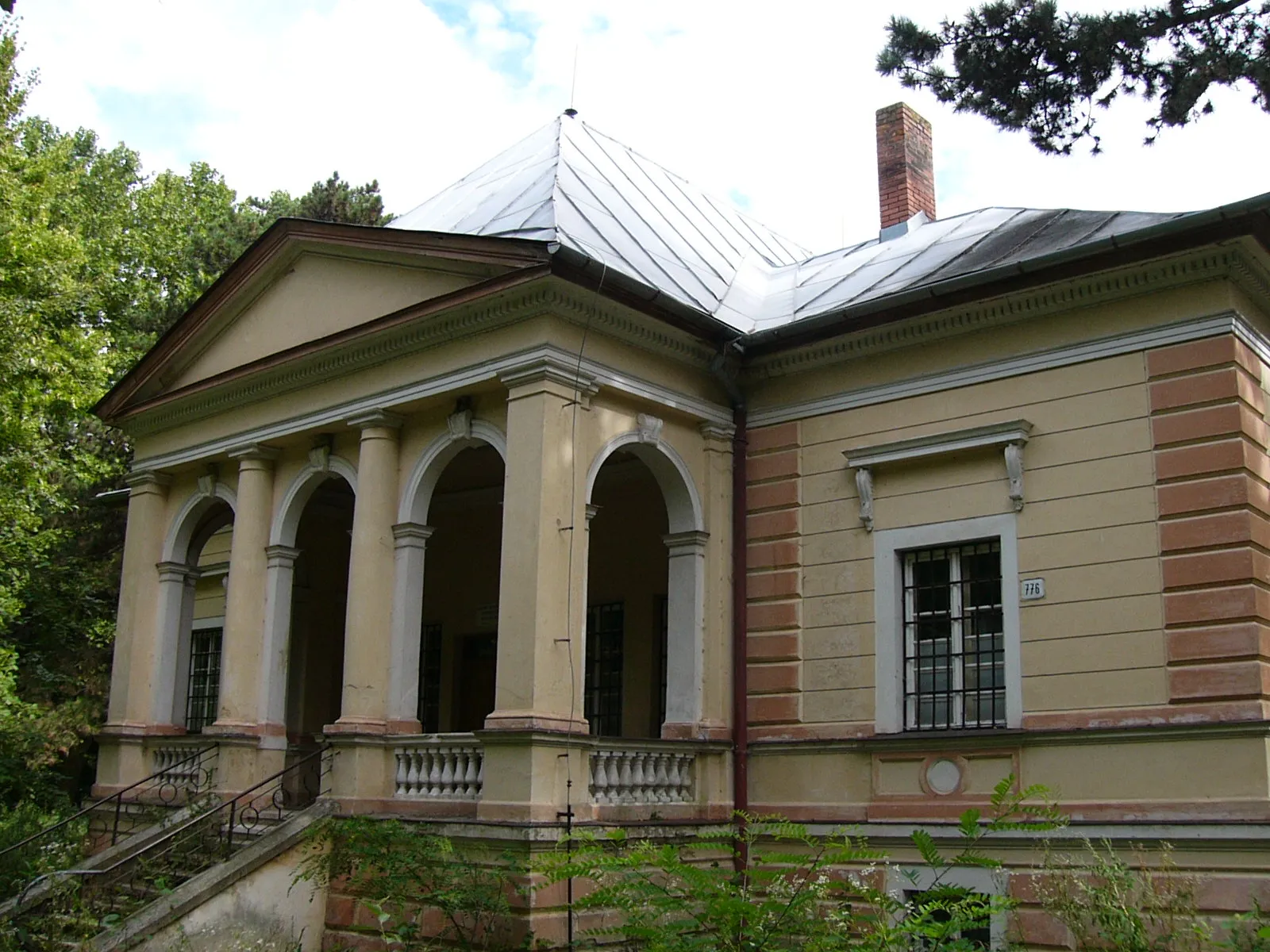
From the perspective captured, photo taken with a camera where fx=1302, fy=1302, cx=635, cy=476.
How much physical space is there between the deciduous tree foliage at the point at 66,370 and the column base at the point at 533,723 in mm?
12013

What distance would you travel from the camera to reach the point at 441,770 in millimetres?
11398

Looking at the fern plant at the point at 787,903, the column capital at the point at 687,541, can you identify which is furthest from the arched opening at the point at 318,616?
the fern plant at the point at 787,903

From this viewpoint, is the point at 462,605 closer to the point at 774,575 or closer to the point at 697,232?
the point at 697,232

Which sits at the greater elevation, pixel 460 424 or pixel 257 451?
pixel 257 451

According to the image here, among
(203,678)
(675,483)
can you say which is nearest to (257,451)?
(675,483)

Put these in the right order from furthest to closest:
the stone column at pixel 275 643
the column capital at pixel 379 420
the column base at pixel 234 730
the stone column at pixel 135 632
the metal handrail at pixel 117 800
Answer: the stone column at pixel 135 632, the stone column at pixel 275 643, the column base at pixel 234 730, the metal handrail at pixel 117 800, the column capital at pixel 379 420

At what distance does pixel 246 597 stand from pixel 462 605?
12.3ft

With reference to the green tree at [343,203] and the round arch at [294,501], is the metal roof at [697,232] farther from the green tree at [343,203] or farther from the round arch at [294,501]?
the green tree at [343,203]

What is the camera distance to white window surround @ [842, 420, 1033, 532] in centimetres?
1099

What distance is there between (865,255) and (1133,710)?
22.4 ft

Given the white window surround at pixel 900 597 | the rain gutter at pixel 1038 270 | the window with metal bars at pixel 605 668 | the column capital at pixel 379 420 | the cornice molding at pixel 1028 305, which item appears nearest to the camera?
the rain gutter at pixel 1038 270

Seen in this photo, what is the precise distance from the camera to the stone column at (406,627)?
1202cm

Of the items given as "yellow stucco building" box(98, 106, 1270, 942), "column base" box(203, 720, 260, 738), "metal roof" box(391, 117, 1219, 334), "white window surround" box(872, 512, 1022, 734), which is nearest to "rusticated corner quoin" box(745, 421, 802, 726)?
"yellow stucco building" box(98, 106, 1270, 942)

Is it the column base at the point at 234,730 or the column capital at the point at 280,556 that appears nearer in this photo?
the column base at the point at 234,730
